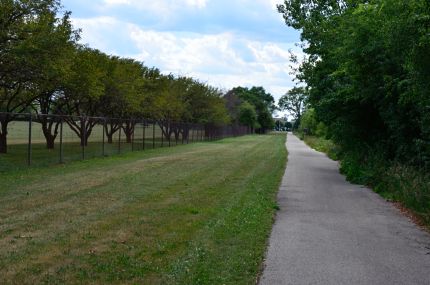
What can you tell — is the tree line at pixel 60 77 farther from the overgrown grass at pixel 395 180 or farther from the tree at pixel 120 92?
the overgrown grass at pixel 395 180

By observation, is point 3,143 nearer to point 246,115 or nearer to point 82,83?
point 82,83

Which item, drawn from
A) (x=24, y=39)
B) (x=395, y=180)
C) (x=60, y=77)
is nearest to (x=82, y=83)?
(x=60, y=77)

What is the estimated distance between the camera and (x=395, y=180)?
13.5 meters

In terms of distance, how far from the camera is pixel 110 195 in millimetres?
12234

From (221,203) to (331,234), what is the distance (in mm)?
3243

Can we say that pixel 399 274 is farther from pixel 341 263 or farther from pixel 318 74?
pixel 318 74

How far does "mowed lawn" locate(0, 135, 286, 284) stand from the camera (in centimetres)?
609

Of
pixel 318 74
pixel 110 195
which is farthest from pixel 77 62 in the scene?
pixel 110 195

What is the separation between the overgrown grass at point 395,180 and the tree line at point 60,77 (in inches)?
428

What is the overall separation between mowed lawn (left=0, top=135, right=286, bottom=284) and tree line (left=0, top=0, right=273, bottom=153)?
556 centimetres

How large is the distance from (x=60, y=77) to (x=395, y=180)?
14136 millimetres

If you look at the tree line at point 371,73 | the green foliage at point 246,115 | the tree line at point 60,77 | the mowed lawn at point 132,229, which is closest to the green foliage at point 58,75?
the tree line at point 60,77

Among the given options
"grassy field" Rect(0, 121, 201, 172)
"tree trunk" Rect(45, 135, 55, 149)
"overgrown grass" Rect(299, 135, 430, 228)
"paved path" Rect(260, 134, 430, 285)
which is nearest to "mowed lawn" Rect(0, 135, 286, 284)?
"paved path" Rect(260, 134, 430, 285)

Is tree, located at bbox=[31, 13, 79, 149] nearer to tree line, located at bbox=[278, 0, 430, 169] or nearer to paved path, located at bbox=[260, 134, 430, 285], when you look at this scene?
tree line, located at bbox=[278, 0, 430, 169]
